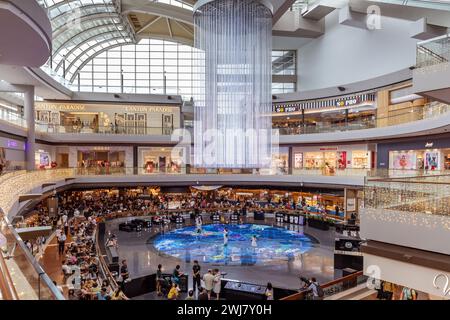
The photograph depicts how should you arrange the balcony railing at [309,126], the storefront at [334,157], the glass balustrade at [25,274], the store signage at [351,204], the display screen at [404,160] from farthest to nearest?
the storefront at [334,157], the store signage at [351,204], the display screen at [404,160], the balcony railing at [309,126], the glass balustrade at [25,274]

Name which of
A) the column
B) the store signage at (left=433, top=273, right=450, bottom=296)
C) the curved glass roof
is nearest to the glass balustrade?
the store signage at (left=433, top=273, right=450, bottom=296)

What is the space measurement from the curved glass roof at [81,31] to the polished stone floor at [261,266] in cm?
1428

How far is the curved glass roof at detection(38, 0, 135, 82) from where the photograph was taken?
79.5ft

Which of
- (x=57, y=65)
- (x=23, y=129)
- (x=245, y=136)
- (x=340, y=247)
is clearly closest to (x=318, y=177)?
(x=245, y=136)

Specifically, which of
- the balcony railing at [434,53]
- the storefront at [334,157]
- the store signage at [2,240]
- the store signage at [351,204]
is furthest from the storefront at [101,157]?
the balcony railing at [434,53]

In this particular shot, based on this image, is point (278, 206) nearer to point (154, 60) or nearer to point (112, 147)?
point (112, 147)

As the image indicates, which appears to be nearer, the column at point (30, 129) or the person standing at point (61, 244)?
the person standing at point (61, 244)

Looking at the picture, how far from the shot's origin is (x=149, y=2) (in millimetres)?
26125

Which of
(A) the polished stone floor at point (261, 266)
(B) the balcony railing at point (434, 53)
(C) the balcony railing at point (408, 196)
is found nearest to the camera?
(C) the balcony railing at point (408, 196)

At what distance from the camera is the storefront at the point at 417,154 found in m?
19.9

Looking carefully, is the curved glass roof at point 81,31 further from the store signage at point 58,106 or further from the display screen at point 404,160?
the display screen at point 404,160

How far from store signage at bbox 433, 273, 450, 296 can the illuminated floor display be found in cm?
817

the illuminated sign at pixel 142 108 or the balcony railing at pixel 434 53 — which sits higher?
the illuminated sign at pixel 142 108

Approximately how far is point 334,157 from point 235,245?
14.7m
